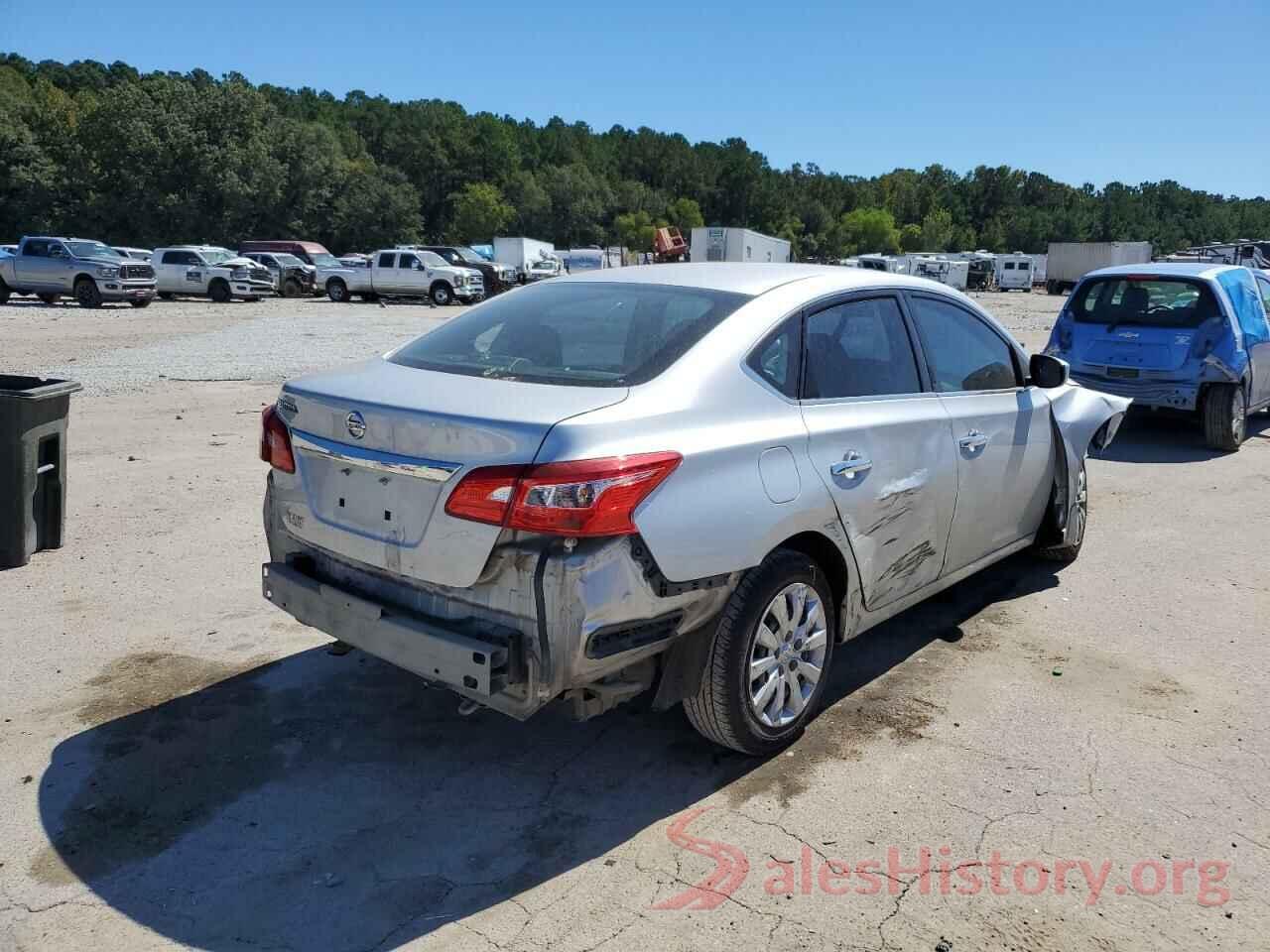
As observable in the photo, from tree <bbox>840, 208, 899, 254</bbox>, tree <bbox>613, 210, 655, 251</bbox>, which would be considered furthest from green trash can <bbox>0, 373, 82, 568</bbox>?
tree <bbox>840, 208, 899, 254</bbox>

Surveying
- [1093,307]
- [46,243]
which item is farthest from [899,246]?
[1093,307]

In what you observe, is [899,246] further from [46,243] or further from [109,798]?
[109,798]

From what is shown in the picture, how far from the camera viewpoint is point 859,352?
4152 millimetres

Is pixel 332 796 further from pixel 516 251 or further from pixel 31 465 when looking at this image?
pixel 516 251

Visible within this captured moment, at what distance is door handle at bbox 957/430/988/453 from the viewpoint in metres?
4.49

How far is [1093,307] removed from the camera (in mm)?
10281

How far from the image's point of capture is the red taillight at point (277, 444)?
371 centimetres

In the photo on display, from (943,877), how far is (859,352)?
6.65ft

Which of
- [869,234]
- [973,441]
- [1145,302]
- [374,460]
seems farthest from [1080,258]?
[869,234]

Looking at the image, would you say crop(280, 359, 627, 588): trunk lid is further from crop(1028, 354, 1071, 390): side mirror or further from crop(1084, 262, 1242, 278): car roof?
crop(1084, 262, 1242, 278): car roof

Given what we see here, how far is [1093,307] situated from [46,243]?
2902 cm

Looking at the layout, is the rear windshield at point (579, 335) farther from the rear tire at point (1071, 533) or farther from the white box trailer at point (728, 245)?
the white box trailer at point (728, 245)

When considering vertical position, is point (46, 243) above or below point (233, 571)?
above

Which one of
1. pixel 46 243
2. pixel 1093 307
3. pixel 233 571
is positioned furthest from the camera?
pixel 46 243
